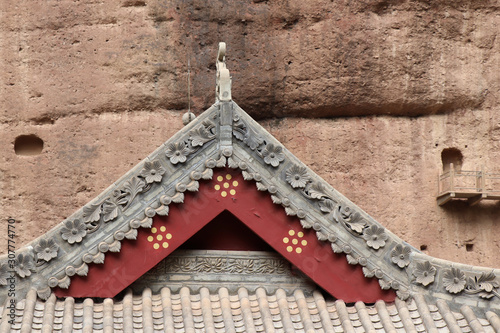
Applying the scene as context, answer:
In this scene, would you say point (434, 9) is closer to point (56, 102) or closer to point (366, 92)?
point (366, 92)

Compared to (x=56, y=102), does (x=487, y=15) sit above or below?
above

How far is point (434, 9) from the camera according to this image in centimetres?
1451

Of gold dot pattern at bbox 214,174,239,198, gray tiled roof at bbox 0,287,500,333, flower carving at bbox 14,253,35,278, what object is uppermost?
gold dot pattern at bbox 214,174,239,198

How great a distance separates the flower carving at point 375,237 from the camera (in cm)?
977

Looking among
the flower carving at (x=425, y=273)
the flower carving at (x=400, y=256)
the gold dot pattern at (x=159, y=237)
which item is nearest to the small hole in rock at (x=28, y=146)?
the gold dot pattern at (x=159, y=237)

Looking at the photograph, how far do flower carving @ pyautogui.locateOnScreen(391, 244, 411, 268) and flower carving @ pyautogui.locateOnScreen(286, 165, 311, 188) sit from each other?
1040 mm

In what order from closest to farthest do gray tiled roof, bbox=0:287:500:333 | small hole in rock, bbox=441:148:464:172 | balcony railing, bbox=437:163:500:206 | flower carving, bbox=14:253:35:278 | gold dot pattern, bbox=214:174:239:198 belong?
gray tiled roof, bbox=0:287:500:333, flower carving, bbox=14:253:35:278, gold dot pattern, bbox=214:174:239:198, balcony railing, bbox=437:163:500:206, small hole in rock, bbox=441:148:464:172

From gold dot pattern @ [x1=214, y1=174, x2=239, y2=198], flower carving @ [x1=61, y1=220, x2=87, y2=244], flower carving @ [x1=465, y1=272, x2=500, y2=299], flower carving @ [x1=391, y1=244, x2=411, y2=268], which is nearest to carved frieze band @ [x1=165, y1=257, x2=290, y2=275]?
gold dot pattern @ [x1=214, y1=174, x2=239, y2=198]

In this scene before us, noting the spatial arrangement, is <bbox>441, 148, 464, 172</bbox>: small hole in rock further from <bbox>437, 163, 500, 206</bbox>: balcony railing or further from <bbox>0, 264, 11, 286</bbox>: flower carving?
<bbox>0, 264, 11, 286</bbox>: flower carving

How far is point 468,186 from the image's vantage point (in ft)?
48.3

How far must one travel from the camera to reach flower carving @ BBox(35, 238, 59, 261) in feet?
30.9

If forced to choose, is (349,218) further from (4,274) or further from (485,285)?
(4,274)

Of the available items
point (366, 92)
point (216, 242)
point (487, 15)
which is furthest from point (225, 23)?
point (216, 242)

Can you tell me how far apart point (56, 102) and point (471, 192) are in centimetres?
578
